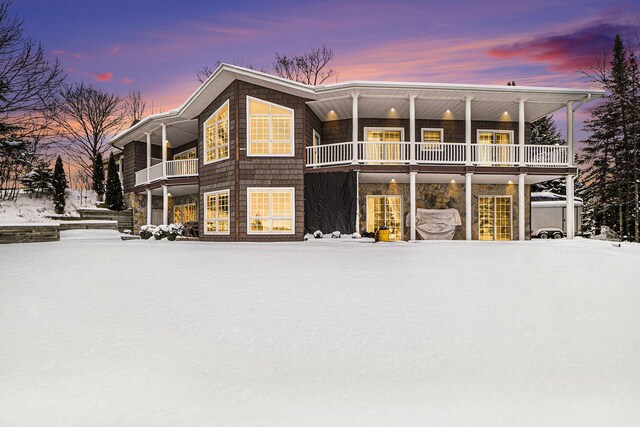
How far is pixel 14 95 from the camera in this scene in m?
15.8

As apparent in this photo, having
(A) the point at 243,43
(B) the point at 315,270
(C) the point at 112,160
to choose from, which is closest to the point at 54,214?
(C) the point at 112,160

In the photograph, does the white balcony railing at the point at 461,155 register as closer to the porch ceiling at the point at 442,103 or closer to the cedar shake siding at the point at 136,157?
the porch ceiling at the point at 442,103

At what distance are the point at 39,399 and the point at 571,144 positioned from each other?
18.8 meters

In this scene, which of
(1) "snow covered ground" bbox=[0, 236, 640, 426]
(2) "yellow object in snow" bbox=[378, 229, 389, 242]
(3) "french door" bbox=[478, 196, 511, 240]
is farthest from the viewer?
(3) "french door" bbox=[478, 196, 511, 240]

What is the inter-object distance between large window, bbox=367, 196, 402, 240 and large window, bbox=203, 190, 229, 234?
6.53m

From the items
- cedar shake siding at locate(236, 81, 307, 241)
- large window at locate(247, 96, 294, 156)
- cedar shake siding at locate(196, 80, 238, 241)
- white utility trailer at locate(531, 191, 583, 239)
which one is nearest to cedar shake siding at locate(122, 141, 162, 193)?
cedar shake siding at locate(196, 80, 238, 241)

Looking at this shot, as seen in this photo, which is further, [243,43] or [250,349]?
[243,43]

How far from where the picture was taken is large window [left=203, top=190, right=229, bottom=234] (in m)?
16.2

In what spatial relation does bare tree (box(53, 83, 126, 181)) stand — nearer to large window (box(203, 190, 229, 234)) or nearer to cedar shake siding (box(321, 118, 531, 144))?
large window (box(203, 190, 229, 234))

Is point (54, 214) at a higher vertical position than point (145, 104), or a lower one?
lower

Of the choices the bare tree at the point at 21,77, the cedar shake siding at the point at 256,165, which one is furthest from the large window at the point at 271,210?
the bare tree at the point at 21,77

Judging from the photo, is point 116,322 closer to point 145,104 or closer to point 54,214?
point 54,214

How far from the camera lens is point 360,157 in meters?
15.5

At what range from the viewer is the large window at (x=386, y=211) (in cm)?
1731
